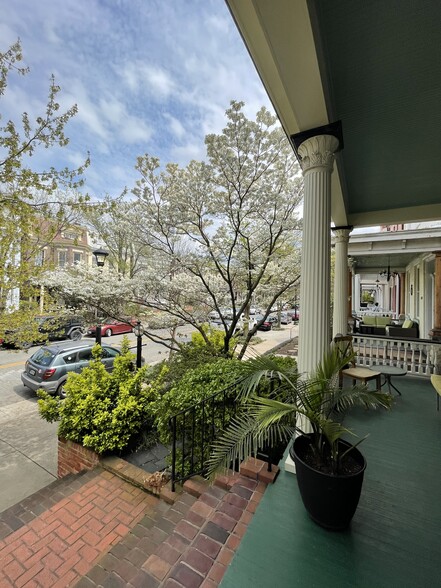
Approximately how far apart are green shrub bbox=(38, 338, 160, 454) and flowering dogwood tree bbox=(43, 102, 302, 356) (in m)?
2.19

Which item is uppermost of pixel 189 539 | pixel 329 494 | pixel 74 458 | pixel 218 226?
pixel 218 226

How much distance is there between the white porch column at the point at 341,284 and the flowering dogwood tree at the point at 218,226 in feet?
2.92

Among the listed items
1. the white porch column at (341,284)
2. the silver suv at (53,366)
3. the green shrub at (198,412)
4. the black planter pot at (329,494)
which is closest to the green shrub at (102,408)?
the green shrub at (198,412)

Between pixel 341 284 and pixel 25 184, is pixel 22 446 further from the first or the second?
pixel 341 284

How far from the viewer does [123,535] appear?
92.7 inches

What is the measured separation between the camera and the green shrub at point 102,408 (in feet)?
11.0

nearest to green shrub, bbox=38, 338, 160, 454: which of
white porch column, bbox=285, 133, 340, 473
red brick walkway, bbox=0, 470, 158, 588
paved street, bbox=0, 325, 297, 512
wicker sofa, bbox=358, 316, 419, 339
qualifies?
red brick walkway, bbox=0, 470, 158, 588

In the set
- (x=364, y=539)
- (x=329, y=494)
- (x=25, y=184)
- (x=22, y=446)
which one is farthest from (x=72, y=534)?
(x=25, y=184)

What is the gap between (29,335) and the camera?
431cm

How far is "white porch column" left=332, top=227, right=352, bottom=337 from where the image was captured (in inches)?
213

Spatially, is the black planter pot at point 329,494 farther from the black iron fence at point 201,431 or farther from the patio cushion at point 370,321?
the patio cushion at point 370,321

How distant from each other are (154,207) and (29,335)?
3.25 meters

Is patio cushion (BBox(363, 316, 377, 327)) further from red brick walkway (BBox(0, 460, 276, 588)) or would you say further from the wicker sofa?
red brick walkway (BBox(0, 460, 276, 588))

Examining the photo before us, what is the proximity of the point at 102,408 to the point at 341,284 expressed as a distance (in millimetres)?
5019
